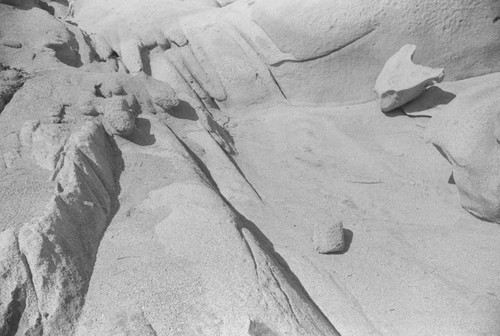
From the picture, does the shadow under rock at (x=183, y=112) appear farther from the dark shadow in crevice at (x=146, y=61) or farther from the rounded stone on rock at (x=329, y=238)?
the rounded stone on rock at (x=329, y=238)

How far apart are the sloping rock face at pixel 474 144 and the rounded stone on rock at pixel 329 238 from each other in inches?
25.2

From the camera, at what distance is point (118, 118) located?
6.75 feet

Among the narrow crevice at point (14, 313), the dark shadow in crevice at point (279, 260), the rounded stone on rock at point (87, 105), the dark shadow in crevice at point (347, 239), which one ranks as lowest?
the dark shadow in crevice at point (347, 239)

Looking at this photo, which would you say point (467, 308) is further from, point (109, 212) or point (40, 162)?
point (40, 162)

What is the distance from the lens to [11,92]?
2.17 metres

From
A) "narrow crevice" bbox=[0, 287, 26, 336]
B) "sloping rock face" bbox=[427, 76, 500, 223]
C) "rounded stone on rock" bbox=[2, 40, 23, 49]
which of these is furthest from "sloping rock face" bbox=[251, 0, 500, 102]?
"narrow crevice" bbox=[0, 287, 26, 336]

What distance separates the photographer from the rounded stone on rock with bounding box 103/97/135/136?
206 centimetres

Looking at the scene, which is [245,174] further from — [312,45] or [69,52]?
[69,52]

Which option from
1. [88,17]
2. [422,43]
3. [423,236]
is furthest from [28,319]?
[88,17]

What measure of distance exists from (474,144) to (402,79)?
69 cm

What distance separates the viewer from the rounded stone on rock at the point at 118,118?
81.2 inches

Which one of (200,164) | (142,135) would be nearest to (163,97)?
(142,135)

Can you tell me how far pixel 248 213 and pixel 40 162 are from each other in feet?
2.74

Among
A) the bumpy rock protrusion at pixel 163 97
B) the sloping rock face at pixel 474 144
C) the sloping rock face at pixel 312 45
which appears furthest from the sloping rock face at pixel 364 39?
the bumpy rock protrusion at pixel 163 97
